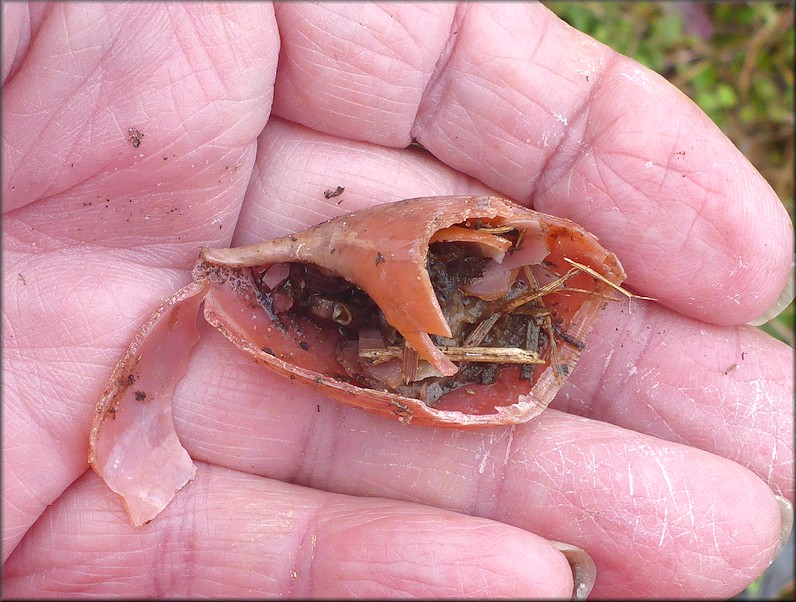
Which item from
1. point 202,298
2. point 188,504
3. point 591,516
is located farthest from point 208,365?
point 591,516

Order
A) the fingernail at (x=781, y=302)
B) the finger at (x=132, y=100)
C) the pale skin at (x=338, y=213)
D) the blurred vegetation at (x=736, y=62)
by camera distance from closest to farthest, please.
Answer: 1. the finger at (x=132, y=100)
2. the pale skin at (x=338, y=213)
3. the fingernail at (x=781, y=302)
4. the blurred vegetation at (x=736, y=62)

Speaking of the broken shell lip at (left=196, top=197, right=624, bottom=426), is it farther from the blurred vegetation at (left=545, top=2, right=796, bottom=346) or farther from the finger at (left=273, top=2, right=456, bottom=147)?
the blurred vegetation at (left=545, top=2, right=796, bottom=346)

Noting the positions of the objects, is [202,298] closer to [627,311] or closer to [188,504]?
[188,504]

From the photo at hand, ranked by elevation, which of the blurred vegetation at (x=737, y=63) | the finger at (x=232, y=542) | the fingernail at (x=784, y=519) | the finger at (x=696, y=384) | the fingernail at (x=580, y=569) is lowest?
the finger at (x=232, y=542)

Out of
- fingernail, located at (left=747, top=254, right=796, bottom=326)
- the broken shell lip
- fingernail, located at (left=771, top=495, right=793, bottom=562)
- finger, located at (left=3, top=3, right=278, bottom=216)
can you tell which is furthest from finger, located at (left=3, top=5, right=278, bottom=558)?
fingernail, located at (left=771, top=495, right=793, bottom=562)

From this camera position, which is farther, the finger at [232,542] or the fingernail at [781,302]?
the fingernail at [781,302]

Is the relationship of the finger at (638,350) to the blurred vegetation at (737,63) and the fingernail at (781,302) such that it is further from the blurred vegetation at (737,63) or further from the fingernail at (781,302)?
the blurred vegetation at (737,63)

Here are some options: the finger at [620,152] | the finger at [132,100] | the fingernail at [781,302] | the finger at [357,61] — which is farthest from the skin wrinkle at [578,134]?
the finger at [132,100]
